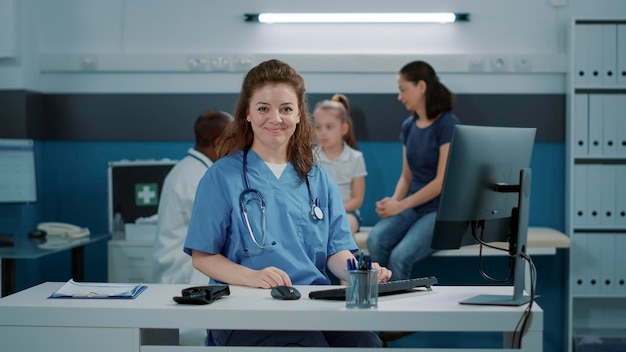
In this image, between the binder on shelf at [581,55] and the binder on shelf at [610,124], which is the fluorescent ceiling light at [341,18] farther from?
the binder on shelf at [610,124]

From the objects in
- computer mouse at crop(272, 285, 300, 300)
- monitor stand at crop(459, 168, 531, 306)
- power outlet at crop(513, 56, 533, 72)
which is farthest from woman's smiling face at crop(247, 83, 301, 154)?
power outlet at crop(513, 56, 533, 72)

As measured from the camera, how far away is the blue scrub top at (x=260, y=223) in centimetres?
226

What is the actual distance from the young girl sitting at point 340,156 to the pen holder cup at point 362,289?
7.17 feet

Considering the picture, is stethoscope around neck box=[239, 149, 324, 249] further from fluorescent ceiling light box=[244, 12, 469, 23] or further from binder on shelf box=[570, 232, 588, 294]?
binder on shelf box=[570, 232, 588, 294]

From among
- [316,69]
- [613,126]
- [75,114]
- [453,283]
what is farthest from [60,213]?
[613,126]

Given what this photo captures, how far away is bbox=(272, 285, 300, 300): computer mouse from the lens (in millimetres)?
1941

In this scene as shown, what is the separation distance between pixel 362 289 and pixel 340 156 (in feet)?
7.54

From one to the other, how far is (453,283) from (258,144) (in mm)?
2264

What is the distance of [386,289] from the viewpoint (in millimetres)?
2000

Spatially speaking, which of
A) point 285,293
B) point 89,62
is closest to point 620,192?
point 285,293

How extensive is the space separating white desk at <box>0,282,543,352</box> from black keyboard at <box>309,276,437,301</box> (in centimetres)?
3

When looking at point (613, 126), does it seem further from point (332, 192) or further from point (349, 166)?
point (332, 192)

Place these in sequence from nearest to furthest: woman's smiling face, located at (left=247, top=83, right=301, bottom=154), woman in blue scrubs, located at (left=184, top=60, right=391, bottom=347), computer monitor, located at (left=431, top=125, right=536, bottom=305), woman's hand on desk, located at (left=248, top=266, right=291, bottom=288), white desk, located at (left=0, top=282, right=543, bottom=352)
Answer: white desk, located at (left=0, top=282, right=543, bottom=352) → computer monitor, located at (left=431, top=125, right=536, bottom=305) → woman's hand on desk, located at (left=248, top=266, right=291, bottom=288) → woman in blue scrubs, located at (left=184, top=60, right=391, bottom=347) → woman's smiling face, located at (left=247, top=83, right=301, bottom=154)

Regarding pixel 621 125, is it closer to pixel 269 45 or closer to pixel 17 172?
pixel 269 45
